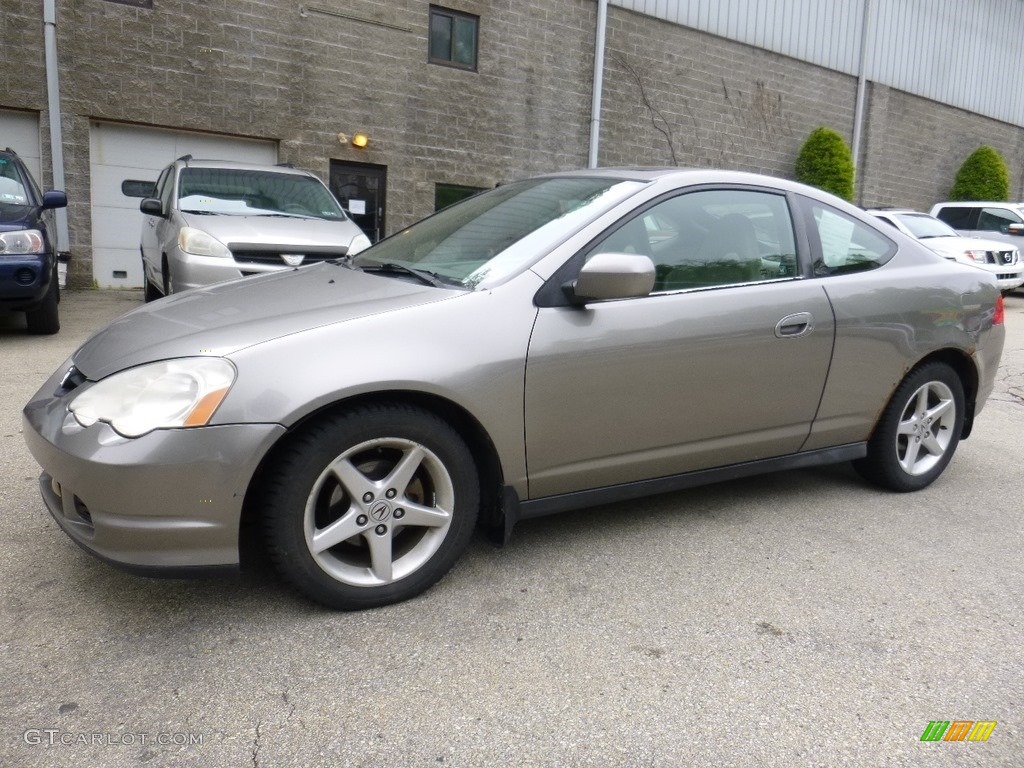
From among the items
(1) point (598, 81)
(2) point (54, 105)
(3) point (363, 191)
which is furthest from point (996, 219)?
(2) point (54, 105)

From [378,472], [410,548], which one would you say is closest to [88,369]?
[378,472]

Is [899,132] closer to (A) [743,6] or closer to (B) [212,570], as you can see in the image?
(A) [743,6]

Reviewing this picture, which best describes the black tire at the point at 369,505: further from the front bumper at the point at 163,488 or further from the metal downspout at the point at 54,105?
the metal downspout at the point at 54,105

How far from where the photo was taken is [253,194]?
7789 mm

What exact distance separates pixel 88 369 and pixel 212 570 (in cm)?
78

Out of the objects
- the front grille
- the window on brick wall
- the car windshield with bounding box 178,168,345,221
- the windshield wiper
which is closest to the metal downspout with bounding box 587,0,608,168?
the window on brick wall

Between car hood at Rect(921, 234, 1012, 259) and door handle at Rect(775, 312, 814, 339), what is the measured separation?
10243 mm

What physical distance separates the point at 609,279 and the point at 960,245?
1219 cm

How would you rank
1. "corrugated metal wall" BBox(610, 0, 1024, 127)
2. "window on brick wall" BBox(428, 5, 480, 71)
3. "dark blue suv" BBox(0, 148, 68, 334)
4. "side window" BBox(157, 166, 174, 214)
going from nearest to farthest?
"dark blue suv" BBox(0, 148, 68, 334), "side window" BBox(157, 166, 174, 214), "window on brick wall" BBox(428, 5, 480, 71), "corrugated metal wall" BBox(610, 0, 1024, 127)

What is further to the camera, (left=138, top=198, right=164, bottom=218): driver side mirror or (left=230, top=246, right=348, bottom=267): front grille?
(left=138, top=198, right=164, bottom=218): driver side mirror

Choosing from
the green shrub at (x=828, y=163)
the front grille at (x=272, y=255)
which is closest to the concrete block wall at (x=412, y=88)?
the green shrub at (x=828, y=163)

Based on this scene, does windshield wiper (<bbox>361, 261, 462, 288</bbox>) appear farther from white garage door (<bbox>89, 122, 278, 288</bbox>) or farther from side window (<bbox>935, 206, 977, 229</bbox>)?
side window (<bbox>935, 206, 977, 229</bbox>)

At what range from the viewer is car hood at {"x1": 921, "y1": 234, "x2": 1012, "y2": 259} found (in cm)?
1266

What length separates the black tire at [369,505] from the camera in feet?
8.25
